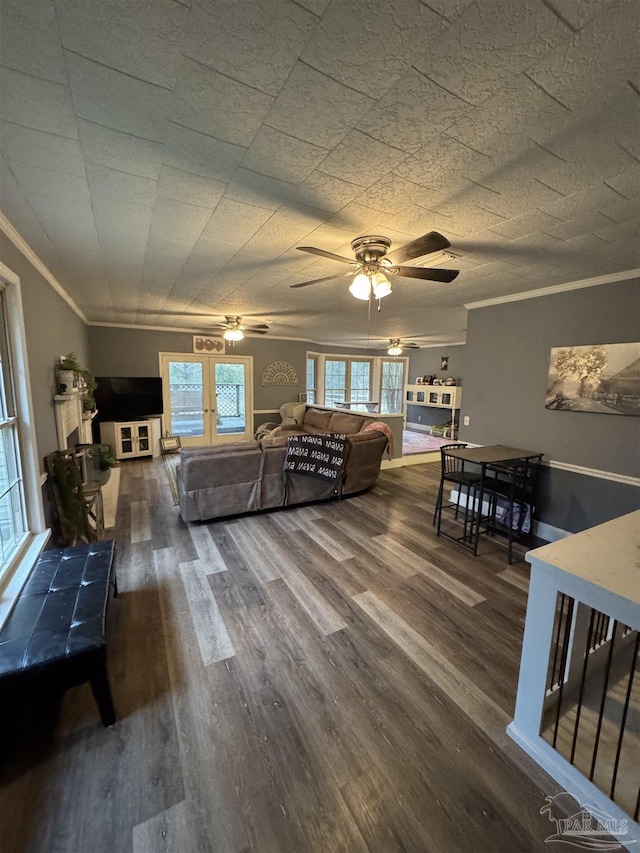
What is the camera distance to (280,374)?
7.94m

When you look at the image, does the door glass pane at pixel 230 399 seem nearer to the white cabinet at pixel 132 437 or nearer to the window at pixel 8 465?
the white cabinet at pixel 132 437

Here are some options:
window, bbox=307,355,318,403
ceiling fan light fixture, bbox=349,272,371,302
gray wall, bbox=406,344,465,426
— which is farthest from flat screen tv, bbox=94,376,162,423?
gray wall, bbox=406,344,465,426

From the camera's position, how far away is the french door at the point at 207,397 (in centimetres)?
679

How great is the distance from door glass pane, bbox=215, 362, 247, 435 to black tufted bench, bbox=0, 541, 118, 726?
5558 millimetres

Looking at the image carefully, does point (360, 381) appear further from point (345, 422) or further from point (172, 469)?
point (172, 469)

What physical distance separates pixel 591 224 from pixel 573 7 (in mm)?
1533

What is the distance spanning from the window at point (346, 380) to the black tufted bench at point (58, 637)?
8.10 meters

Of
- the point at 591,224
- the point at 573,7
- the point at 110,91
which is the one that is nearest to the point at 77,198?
the point at 110,91

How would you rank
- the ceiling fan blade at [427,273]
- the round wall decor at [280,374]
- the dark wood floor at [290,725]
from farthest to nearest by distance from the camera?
the round wall decor at [280,374], the ceiling fan blade at [427,273], the dark wood floor at [290,725]

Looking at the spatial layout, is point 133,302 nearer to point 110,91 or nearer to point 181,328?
point 181,328

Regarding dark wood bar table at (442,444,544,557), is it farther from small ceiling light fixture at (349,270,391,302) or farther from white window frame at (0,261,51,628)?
white window frame at (0,261,51,628)

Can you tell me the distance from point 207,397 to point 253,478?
392 centimetres

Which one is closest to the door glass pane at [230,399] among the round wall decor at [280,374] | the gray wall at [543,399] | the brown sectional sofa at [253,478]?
the round wall decor at [280,374]

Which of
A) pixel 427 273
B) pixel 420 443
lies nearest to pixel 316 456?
pixel 427 273
